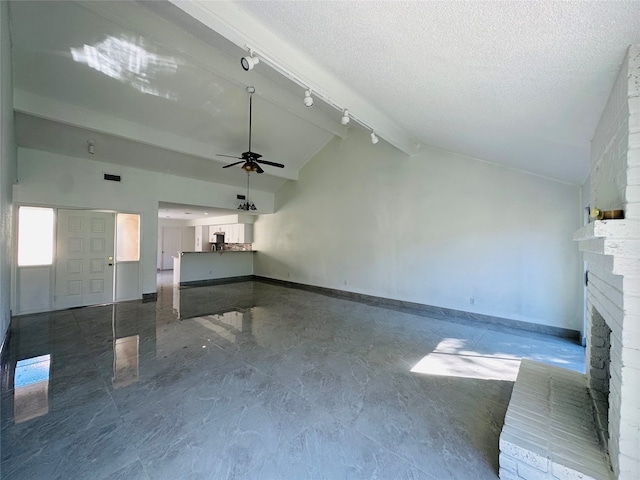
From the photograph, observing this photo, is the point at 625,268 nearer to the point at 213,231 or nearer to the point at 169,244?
the point at 213,231

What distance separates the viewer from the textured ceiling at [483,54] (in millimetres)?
1264

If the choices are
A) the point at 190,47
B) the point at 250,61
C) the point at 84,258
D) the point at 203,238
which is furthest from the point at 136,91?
the point at 203,238

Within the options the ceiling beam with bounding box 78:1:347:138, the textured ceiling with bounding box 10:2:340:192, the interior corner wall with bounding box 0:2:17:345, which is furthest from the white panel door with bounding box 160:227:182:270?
the ceiling beam with bounding box 78:1:347:138

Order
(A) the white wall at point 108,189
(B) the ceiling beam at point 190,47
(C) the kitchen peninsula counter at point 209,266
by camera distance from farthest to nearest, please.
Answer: (C) the kitchen peninsula counter at point 209,266
(A) the white wall at point 108,189
(B) the ceiling beam at point 190,47

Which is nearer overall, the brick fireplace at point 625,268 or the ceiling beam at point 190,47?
the brick fireplace at point 625,268

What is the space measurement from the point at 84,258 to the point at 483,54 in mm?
7557

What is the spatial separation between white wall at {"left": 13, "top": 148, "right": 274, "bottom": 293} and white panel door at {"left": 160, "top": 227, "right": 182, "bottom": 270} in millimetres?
6517

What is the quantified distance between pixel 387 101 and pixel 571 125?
5.67 ft

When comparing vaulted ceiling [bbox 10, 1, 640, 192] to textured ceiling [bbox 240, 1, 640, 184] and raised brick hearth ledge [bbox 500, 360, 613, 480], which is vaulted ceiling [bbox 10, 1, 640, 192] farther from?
raised brick hearth ledge [bbox 500, 360, 613, 480]

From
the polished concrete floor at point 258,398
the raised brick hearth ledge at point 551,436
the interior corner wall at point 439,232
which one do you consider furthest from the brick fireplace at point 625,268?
the interior corner wall at point 439,232

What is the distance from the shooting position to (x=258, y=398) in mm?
2453

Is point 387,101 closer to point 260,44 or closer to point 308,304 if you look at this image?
point 260,44

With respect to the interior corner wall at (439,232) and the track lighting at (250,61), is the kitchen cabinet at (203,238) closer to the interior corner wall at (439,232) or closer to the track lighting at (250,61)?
the interior corner wall at (439,232)

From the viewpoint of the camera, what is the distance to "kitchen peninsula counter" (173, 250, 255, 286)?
27.6 ft
